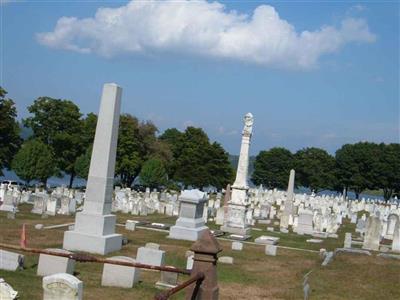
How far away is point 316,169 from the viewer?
79.6 meters

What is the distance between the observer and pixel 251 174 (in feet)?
291

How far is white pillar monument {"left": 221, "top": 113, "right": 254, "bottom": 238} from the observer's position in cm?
2350

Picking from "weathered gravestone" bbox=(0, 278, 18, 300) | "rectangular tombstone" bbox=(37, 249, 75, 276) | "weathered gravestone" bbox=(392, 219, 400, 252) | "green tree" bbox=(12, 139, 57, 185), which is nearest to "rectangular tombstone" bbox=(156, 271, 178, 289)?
"rectangular tombstone" bbox=(37, 249, 75, 276)

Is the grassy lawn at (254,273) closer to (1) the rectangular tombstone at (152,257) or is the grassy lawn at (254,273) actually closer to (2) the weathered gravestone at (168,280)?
(2) the weathered gravestone at (168,280)

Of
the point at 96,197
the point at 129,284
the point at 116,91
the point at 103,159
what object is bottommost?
the point at 129,284

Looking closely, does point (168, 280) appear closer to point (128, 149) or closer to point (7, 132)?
point (7, 132)

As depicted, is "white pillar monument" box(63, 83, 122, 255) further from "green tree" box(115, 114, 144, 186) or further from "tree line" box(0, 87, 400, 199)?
"green tree" box(115, 114, 144, 186)

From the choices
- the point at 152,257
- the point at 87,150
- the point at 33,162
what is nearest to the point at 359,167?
the point at 87,150

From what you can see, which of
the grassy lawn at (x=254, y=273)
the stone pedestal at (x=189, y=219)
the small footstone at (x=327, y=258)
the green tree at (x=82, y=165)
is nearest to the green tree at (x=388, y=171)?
the green tree at (x=82, y=165)

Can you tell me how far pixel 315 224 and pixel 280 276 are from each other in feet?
47.3

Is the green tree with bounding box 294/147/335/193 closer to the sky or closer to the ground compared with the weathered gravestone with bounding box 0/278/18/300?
closer to the sky

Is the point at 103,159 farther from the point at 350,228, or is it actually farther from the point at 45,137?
the point at 45,137

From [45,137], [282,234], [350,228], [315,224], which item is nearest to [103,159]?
[282,234]

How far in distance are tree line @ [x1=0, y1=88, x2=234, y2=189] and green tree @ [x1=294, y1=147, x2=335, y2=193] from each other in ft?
59.6
